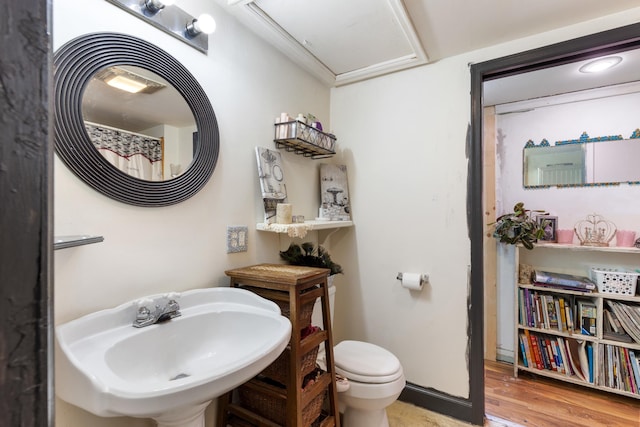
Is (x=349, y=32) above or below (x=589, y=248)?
above

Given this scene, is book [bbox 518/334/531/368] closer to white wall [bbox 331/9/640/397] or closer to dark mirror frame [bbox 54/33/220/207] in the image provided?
white wall [bbox 331/9/640/397]

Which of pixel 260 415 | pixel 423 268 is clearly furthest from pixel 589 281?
pixel 260 415

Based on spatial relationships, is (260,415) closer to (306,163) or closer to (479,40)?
(306,163)

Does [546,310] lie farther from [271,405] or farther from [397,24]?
[397,24]

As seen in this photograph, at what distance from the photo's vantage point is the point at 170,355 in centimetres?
100

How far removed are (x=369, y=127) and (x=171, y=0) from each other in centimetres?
131

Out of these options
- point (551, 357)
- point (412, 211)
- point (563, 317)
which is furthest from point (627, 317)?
point (412, 211)

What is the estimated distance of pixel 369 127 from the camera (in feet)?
6.56

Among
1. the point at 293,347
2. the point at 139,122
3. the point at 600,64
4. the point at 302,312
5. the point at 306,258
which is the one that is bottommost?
the point at 293,347

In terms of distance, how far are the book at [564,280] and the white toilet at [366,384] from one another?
4.73 feet

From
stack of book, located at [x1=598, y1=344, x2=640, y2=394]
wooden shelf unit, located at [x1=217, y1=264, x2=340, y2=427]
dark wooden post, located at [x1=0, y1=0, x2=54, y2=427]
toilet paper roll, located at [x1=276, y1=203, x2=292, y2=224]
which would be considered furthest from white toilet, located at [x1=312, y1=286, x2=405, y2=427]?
stack of book, located at [x1=598, y1=344, x2=640, y2=394]

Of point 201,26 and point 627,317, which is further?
point 627,317

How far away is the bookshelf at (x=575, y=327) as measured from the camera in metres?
1.91

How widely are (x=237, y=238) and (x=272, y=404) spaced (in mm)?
725
